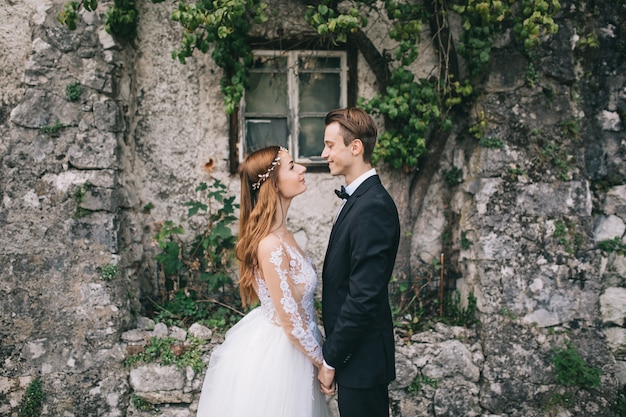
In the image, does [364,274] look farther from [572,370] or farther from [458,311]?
[572,370]

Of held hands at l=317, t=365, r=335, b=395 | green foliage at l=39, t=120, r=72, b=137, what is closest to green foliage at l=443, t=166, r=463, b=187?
held hands at l=317, t=365, r=335, b=395

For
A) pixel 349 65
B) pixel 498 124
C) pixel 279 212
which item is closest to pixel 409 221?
pixel 498 124

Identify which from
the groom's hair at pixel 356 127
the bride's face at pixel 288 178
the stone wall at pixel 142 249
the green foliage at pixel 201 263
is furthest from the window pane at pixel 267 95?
the groom's hair at pixel 356 127

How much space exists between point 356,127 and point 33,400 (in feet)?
9.62

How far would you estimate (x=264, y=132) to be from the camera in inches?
169

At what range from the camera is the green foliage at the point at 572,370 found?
3.46m

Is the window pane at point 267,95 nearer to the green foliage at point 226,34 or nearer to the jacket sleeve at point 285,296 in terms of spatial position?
the green foliage at point 226,34

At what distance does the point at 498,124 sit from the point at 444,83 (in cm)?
53

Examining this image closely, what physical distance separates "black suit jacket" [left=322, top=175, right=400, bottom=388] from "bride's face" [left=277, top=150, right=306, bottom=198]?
0.32m

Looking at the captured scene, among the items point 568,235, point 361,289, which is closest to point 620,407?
point 568,235

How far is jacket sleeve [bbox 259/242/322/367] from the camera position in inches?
98.3

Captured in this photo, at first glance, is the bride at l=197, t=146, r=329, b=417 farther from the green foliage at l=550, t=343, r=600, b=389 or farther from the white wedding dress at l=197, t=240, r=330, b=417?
the green foliage at l=550, t=343, r=600, b=389

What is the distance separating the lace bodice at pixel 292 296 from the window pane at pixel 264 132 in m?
1.83

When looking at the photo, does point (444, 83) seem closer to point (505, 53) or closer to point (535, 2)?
point (505, 53)
